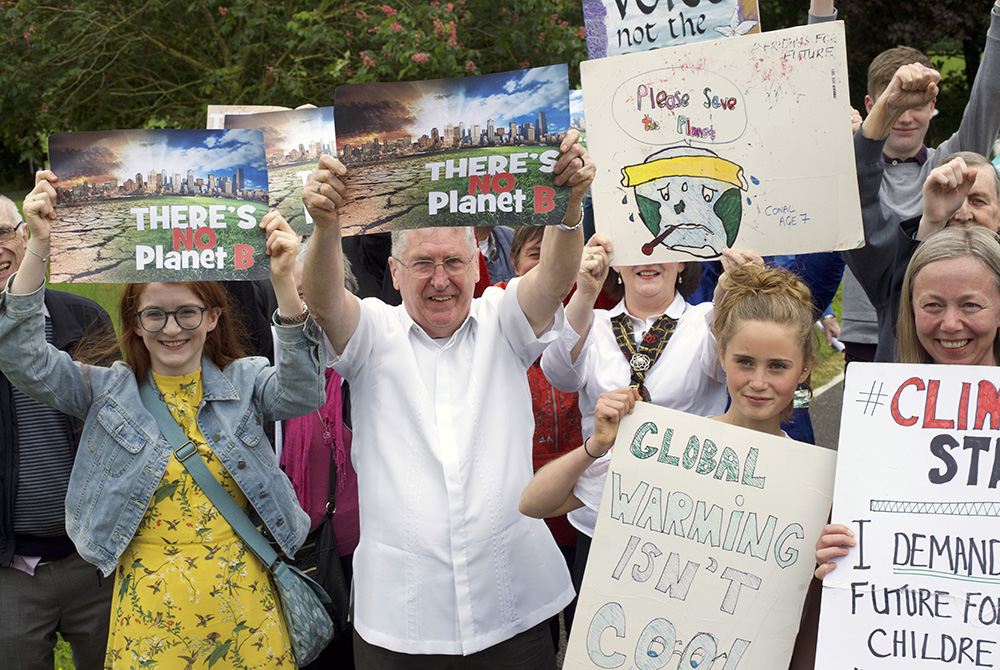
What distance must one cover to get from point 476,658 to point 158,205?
→ 61.3 inches

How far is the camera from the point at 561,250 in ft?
8.71

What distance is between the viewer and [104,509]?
270 centimetres

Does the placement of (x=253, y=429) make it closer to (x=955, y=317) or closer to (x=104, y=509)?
(x=104, y=509)

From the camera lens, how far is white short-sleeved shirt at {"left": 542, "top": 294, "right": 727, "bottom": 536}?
3.05 metres

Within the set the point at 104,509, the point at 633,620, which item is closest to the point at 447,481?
the point at 633,620

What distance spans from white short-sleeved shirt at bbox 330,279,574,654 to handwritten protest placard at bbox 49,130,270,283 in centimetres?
43

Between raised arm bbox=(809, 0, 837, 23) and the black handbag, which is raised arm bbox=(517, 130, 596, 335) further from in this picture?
raised arm bbox=(809, 0, 837, 23)

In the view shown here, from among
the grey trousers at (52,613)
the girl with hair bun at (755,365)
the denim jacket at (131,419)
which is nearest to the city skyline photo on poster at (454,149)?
the denim jacket at (131,419)

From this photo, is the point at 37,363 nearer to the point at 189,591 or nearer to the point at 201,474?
the point at 201,474

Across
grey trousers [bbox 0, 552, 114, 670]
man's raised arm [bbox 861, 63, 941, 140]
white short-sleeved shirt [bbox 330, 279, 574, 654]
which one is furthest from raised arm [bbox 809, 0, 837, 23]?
grey trousers [bbox 0, 552, 114, 670]

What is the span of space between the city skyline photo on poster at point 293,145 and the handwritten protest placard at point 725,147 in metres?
1.20

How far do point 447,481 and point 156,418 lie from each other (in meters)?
0.90

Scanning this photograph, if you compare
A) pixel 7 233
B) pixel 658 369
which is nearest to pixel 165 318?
pixel 7 233

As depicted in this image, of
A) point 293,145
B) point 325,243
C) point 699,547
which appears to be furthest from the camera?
point 293,145
